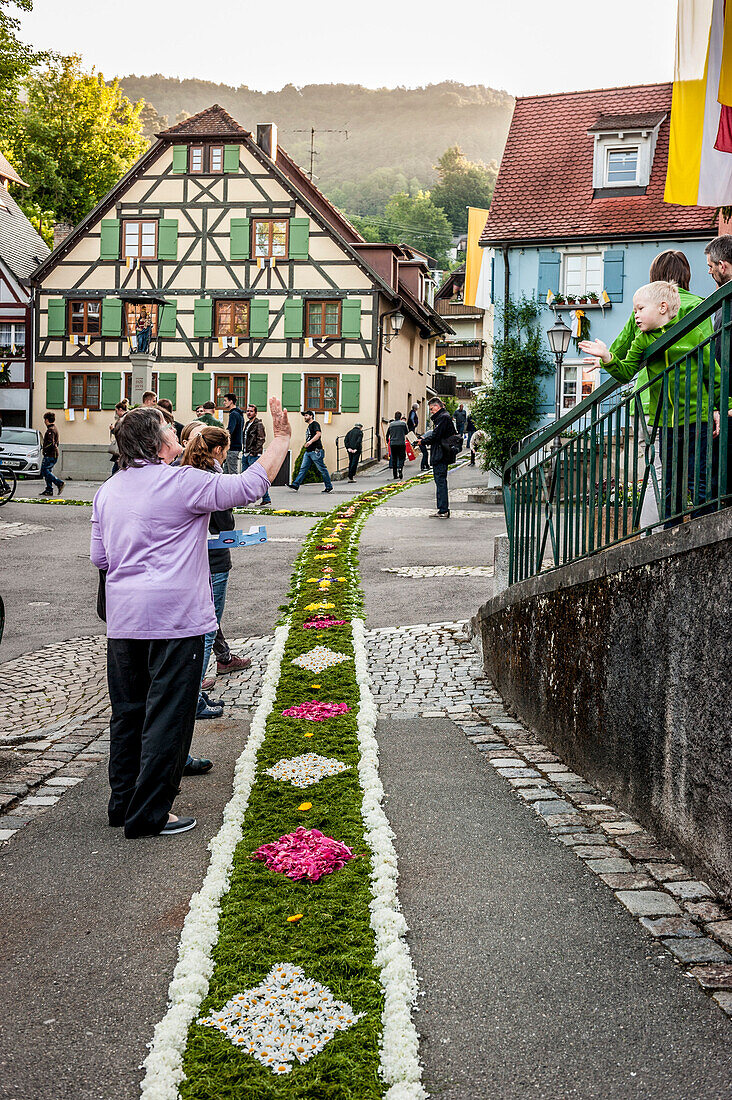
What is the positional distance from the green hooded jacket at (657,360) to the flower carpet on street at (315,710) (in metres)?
2.93

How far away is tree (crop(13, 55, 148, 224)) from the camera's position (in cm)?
5538

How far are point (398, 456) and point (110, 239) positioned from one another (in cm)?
1603

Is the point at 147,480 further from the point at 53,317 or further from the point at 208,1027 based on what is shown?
the point at 53,317

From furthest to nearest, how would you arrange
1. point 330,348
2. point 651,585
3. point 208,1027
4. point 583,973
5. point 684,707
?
point 330,348 → point 651,585 → point 684,707 → point 583,973 → point 208,1027

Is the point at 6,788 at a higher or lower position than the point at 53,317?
lower

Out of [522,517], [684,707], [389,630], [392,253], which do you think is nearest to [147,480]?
[684,707]

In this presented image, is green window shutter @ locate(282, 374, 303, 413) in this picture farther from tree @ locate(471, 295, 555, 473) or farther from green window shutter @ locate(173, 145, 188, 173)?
tree @ locate(471, 295, 555, 473)

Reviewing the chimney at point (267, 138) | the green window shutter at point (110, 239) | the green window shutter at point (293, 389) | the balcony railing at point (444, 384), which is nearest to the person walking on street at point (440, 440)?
the green window shutter at point (293, 389)

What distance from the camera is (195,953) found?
3.92 metres

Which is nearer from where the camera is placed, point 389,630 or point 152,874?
point 152,874

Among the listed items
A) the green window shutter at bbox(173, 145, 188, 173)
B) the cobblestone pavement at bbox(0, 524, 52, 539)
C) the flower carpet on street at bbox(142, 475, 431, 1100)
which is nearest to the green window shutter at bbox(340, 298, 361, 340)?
the green window shutter at bbox(173, 145, 188, 173)

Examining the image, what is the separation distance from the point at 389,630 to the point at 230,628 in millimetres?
1570

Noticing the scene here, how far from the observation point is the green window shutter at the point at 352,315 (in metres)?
39.4

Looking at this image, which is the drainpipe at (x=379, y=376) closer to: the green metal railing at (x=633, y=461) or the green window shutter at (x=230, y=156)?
the green window shutter at (x=230, y=156)
